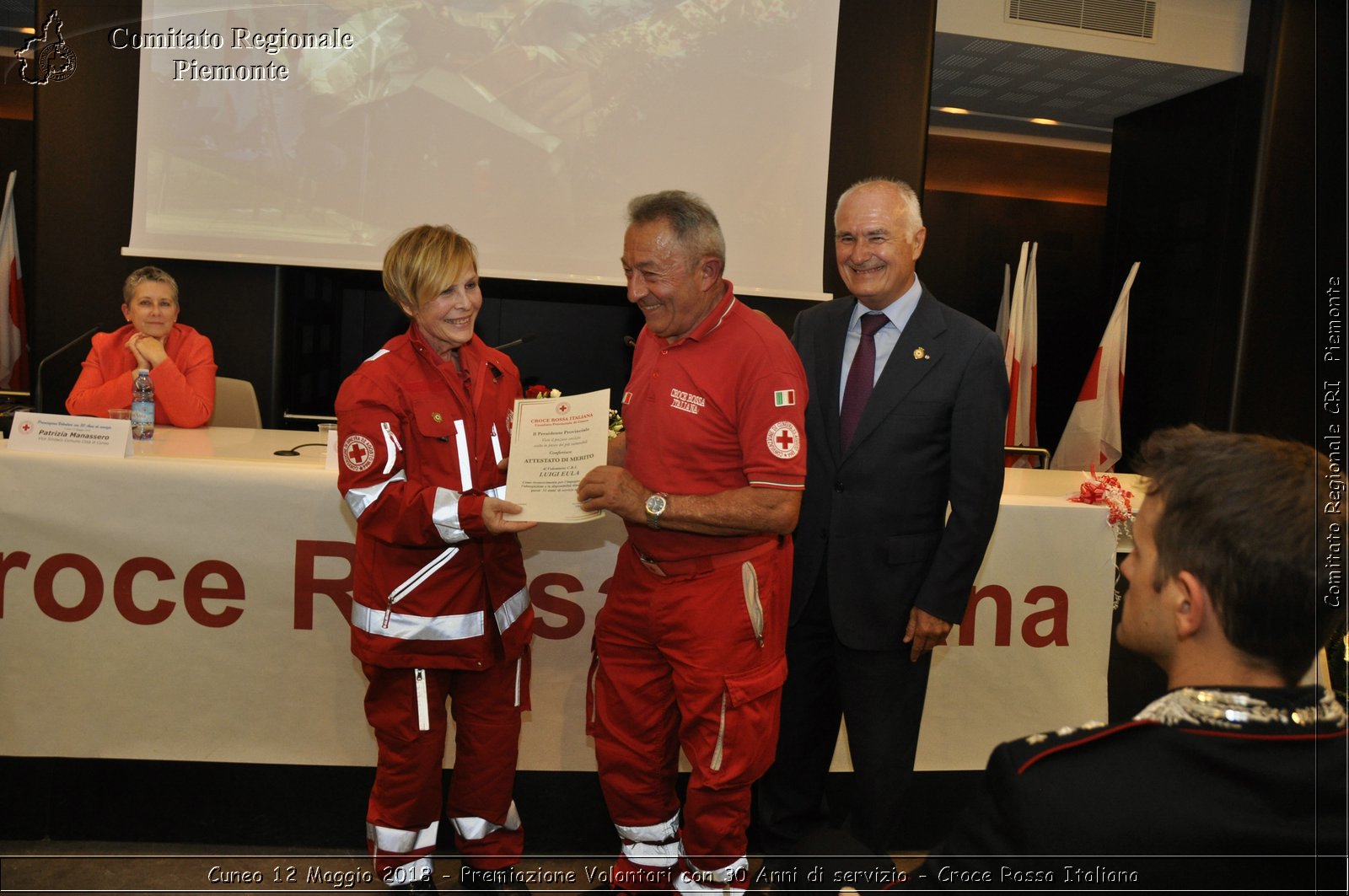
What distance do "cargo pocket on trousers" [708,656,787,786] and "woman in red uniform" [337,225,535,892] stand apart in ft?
1.84

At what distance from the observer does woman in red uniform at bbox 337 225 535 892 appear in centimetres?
204

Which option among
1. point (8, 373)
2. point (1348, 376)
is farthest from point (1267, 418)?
point (8, 373)

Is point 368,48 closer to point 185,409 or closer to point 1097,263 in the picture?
point 185,409

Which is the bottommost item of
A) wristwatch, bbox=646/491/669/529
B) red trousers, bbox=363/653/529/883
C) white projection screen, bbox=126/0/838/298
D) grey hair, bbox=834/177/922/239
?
red trousers, bbox=363/653/529/883

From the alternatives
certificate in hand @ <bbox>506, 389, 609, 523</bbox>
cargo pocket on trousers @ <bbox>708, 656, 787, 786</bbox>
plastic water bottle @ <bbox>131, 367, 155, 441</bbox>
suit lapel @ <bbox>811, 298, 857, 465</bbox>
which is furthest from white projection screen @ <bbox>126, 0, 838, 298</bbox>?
cargo pocket on trousers @ <bbox>708, 656, 787, 786</bbox>

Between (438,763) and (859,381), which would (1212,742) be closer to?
(859,381)

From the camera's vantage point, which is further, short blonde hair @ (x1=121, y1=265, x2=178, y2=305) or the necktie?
short blonde hair @ (x1=121, y1=265, x2=178, y2=305)

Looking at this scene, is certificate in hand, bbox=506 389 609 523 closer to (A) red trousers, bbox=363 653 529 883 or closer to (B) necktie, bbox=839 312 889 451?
(A) red trousers, bbox=363 653 529 883

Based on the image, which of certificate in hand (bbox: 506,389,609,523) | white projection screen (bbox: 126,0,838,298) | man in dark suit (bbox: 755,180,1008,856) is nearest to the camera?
certificate in hand (bbox: 506,389,609,523)

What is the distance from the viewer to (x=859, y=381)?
2.26 m

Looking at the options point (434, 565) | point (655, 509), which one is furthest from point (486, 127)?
point (655, 509)

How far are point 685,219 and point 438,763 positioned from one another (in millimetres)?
1377

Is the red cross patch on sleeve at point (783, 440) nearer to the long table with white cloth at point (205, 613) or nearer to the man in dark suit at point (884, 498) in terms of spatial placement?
the man in dark suit at point (884, 498)

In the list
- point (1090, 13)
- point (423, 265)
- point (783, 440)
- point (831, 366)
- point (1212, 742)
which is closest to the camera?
point (1212, 742)
